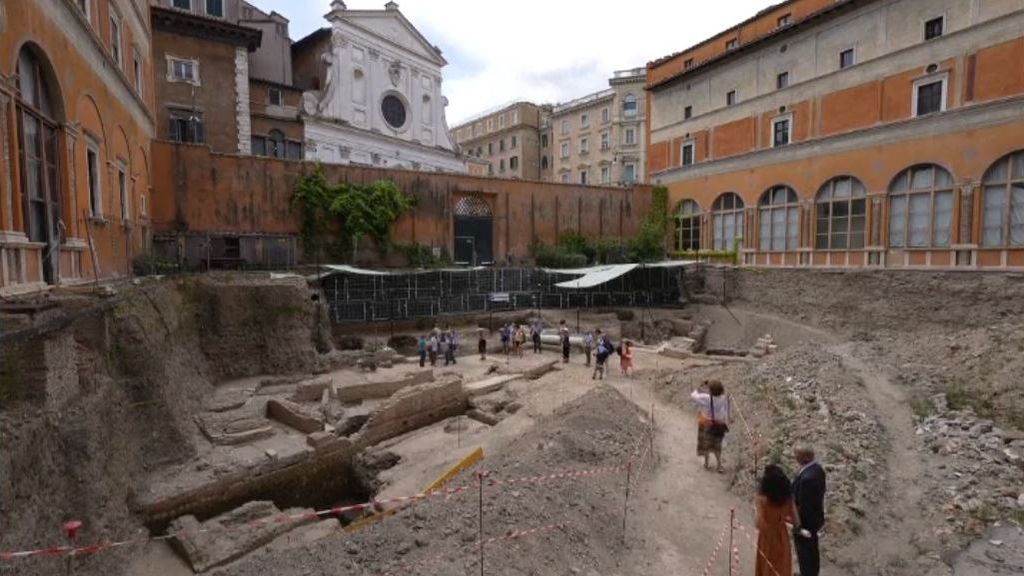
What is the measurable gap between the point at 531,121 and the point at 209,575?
58719mm

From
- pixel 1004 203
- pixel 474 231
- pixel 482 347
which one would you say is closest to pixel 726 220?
pixel 1004 203

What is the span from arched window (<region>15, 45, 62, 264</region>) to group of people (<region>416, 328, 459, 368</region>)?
1048 cm

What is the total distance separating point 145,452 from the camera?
10.2 metres

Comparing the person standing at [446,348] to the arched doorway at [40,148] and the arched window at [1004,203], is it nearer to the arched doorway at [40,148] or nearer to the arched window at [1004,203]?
the arched doorway at [40,148]

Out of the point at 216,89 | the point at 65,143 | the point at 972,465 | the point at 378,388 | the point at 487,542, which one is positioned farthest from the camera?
the point at 216,89

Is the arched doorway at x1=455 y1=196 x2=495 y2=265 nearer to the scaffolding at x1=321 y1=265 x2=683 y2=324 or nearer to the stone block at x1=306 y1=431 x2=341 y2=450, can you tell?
the scaffolding at x1=321 y1=265 x2=683 y2=324

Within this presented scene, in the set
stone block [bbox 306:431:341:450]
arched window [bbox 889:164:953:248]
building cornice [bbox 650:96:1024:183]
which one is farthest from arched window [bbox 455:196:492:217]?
arched window [bbox 889:164:953:248]

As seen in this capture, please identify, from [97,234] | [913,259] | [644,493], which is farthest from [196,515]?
[913,259]

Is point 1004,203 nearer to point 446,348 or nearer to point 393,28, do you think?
point 446,348

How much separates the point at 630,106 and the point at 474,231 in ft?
97.1

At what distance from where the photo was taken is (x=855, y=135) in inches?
886

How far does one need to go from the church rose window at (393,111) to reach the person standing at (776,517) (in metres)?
35.2

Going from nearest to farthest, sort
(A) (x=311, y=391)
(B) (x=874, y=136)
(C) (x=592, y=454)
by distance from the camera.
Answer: (C) (x=592, y=454) → (A) (x=311, y=391) → (B) (x=874, y=136)

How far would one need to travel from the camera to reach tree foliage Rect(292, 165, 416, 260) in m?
22.9
